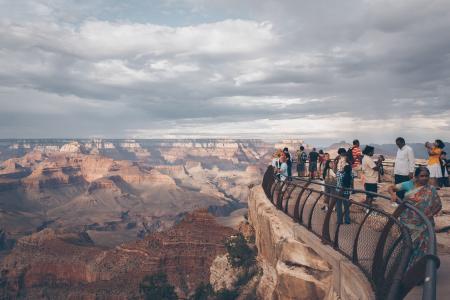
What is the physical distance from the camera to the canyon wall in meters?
6.66

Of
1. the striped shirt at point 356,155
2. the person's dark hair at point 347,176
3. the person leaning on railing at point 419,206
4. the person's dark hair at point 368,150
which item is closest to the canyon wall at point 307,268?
the person leaning on railing at point 419,206

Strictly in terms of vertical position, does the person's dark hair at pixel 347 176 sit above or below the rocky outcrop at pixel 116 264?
above

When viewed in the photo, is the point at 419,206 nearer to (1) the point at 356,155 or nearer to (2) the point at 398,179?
(2) the point at 398,179

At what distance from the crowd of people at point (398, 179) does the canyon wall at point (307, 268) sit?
911 millimetres

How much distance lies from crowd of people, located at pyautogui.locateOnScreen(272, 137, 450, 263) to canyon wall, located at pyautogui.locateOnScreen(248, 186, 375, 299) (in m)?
0.91

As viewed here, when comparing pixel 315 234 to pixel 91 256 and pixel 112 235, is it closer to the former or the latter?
pixel 91 256

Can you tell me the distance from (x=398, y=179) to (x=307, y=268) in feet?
14.5

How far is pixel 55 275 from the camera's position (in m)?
72.4

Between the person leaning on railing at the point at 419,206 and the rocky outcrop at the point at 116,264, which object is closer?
the person leaning on railing at the point at 419,206

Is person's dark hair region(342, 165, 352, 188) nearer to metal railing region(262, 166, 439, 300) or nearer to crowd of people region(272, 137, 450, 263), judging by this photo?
crowd of people region(272, 137, 450, 263)

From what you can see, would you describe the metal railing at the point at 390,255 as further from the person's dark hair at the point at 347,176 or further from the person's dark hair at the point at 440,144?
the person's dark hair at the point at 440,144

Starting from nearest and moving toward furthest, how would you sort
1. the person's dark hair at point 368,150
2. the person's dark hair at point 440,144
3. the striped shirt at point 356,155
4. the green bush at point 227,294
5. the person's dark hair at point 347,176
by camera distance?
the person's dark hair at point 347,176, the person's dark hair at point 368,150, the striped shirt at point 356,155, the person's dark hair at point 440,144, the green bush at point 227,294

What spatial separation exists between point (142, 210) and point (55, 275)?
105m

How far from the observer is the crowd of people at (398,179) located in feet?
20.1
